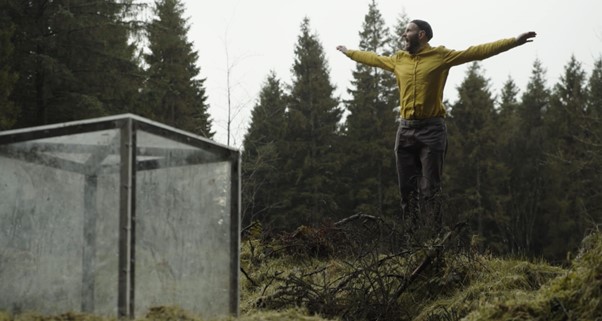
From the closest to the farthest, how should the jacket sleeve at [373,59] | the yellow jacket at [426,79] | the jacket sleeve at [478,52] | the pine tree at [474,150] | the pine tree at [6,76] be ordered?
the jacket sleeve at [478,52] < the yellow jacket at [426,79] < the jacket sleeve at [373,59] < the pine tree at [6,76] < the pine tree at [474,150]

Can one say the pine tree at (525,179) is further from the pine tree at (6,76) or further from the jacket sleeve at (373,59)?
the jacket sleeve at (373,59)

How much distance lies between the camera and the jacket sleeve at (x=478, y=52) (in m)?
5.80

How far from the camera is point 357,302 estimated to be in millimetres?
4898

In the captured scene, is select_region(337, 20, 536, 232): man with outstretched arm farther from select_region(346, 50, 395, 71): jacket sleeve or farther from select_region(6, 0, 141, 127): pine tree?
select_region(6, 0, 141, 127): pine tree

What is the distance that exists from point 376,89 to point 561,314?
1408 inches

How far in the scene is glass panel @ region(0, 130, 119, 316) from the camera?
3436 millimetres

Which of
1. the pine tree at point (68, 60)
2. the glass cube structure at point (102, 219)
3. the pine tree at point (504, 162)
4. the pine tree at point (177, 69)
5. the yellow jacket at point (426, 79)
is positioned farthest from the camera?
the pine tree at point (504, 162)

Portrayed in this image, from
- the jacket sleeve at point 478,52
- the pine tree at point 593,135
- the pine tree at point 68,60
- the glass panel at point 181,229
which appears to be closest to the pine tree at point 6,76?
the pine tree at point 68,60

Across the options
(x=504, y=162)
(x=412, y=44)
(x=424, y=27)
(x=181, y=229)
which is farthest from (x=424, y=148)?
(x=504, y=162)

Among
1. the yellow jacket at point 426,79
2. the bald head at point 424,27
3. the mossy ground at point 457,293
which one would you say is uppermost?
the bald head at point 424,27

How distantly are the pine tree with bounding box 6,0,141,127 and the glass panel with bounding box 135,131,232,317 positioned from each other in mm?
18409

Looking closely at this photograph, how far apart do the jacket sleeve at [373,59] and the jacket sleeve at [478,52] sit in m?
0.55

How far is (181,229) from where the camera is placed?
372cm

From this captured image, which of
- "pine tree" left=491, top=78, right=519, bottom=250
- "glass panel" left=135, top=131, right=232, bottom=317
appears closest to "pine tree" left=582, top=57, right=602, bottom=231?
"pine tree" left=491, top=78, right=519, bottom=250
